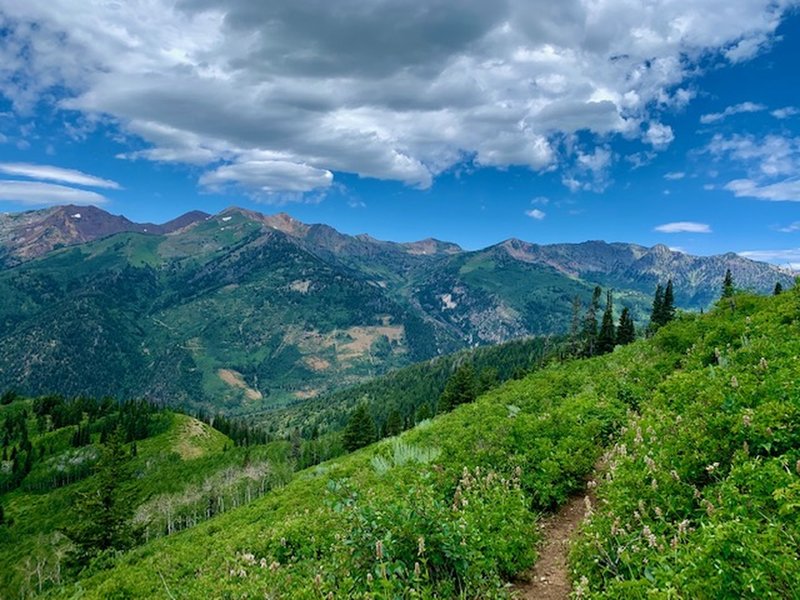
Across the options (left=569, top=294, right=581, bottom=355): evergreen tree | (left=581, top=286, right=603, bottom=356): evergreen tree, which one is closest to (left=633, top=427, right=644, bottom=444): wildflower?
(left=581, top=286, right=603, bottom=356): evergreen tree

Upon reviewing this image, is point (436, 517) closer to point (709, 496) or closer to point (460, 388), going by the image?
point (709, 496)

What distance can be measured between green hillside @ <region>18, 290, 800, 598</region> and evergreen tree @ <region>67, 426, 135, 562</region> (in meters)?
52.9

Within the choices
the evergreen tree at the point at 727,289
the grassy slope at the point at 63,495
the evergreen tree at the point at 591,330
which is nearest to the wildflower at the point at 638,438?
the evergreen tree at the point at 727,289

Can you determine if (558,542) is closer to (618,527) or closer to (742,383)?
Result: (618,527)

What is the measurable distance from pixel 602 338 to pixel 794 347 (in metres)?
96.3

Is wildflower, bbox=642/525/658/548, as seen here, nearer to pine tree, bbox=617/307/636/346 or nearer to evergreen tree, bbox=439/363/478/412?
evergreen tree, bbox=439/363/478/412

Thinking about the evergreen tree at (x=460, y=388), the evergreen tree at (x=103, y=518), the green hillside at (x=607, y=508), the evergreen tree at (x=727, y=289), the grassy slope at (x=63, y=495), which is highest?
the evergreen tree at (x=727, y=289)

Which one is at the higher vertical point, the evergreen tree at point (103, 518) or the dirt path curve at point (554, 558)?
the dirt path curve at point (554, 558)

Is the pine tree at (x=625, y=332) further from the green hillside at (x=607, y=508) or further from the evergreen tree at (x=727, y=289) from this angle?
the green hillside at (x=607, y=508)

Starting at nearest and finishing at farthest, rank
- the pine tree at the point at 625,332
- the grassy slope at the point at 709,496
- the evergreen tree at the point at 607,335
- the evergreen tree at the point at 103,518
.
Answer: the grassy slope at the point at 709,496 → the evergreen tree at the point at 103,518 → the pine tree at the point at 625,332 → the evergreen tree at the point at 607,335

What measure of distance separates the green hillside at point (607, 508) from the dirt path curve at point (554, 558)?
0.36 metres

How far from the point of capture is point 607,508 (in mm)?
8500

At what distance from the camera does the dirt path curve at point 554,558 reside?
8.27m

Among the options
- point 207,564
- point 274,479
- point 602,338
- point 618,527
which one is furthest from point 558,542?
point 274,479
